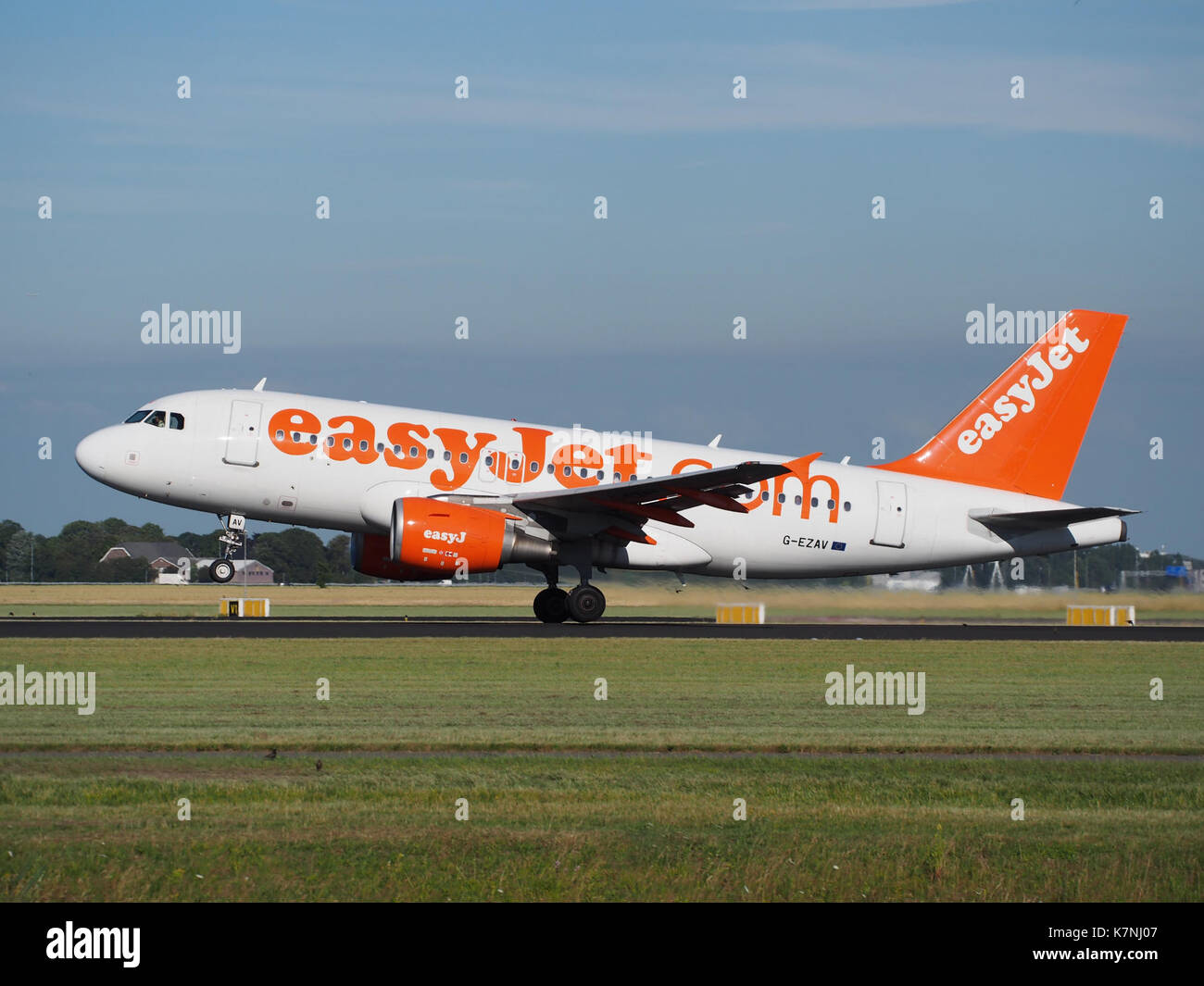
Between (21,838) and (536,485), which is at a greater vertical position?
(536,485)

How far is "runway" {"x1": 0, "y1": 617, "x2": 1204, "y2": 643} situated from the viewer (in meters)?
31.6

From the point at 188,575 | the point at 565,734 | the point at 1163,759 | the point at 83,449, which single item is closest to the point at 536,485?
the point at 83,449

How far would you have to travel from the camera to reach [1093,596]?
45469 mm

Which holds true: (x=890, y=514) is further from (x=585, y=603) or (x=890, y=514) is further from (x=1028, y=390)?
(x=585, y=603)

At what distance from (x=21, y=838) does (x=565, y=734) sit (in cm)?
726

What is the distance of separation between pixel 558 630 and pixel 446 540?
345 cm

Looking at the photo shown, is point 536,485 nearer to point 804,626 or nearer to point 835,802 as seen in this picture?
point 804,626

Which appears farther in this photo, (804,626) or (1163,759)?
(804,626)

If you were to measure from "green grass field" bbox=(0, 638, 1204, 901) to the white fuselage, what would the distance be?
9578 millimetres

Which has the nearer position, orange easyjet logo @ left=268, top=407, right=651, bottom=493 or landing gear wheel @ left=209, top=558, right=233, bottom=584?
landing gear wheel @ left=209, top=558, right=233, bottom=584

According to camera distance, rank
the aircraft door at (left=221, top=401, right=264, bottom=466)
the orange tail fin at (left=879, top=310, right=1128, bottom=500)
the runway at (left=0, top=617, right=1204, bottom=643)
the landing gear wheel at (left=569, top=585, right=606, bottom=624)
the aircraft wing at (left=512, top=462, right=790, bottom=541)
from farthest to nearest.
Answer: the orange tail fin at (left=879, top=310, right=1128, bottom=500) < the landing gear wheel at (left=569, top=585, right=606, bottom=624) < the aircraft door at (left=221, top=401, right=264, bottom=466) < the aircraft wing at (left=512, top=462, right=790, bottom=541) < the runway at (left=0, top=617, right=1204, bottom=643)

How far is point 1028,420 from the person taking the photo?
3925 centimetres

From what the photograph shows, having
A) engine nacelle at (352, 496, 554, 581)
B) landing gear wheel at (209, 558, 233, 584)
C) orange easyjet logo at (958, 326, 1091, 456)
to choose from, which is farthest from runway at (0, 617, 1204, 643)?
orange easyjet logo at (958, 326, 1091, 456)

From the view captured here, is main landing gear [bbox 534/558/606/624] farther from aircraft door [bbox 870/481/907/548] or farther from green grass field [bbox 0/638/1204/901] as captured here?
green grass field [bbox 0/638/1204/901]
